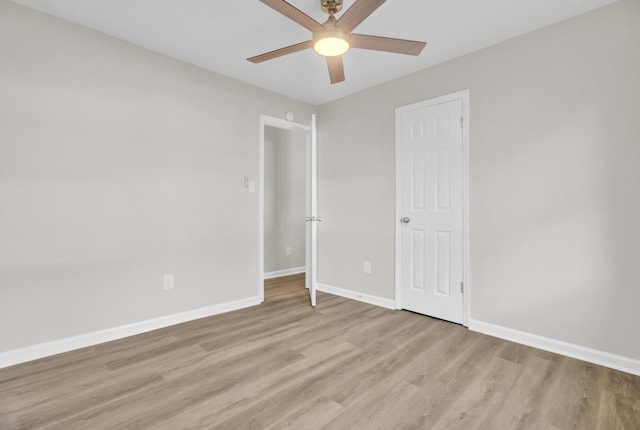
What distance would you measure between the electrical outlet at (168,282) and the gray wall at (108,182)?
41 millimetres

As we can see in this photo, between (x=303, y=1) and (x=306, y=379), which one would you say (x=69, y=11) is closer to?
(x=303, y=1)

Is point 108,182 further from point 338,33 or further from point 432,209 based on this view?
point 432,209

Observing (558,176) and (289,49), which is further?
(558,176)

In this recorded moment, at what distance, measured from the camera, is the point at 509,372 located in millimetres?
1972

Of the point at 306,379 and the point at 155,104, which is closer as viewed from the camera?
the point at 306,379

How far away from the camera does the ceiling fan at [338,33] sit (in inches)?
65.7

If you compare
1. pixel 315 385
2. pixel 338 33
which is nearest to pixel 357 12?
pixel 338 33

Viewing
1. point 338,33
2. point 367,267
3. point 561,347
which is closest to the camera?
point 338,33

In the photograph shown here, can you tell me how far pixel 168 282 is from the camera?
278 centimetres

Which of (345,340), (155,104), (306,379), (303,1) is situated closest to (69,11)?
(155,104)

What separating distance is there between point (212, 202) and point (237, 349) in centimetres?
145

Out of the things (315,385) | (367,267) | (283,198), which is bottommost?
(315,385)

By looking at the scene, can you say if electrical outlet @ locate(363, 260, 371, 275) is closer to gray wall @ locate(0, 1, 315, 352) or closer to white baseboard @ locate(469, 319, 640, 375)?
white baseboard @ locate(469, 319, 640, 375)

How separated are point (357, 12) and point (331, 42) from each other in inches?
9.1
